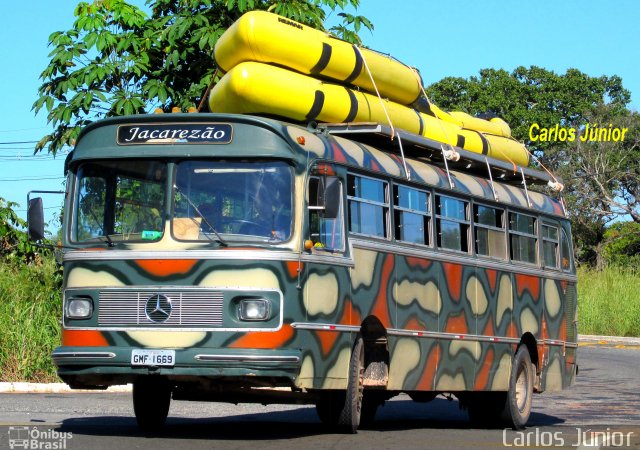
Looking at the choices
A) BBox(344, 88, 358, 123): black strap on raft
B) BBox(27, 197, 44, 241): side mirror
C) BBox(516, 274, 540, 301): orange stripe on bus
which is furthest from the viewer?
BBox(516, 274, 540, 301): orange stripe on bus

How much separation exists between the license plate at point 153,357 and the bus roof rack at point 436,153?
2822 mm

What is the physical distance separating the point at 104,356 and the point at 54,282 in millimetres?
11239

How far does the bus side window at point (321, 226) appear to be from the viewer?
460 inches

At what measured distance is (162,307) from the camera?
11.2m

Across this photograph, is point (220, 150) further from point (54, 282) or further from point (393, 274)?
point (54, 282)

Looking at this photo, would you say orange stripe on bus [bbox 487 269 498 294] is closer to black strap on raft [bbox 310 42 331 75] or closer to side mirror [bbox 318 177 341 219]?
black strap on raft [bbox 310 42 331 75]

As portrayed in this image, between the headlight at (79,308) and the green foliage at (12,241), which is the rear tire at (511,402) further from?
the green foliage at (12,241)

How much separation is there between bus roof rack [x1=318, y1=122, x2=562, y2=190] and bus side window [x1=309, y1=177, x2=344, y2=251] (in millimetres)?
970

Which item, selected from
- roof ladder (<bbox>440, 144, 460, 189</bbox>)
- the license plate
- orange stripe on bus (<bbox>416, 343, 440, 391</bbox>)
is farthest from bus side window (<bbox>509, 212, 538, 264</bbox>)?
the license plate

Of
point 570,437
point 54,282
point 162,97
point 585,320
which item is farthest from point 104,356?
point 585,320

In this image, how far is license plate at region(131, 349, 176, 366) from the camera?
11062 mm

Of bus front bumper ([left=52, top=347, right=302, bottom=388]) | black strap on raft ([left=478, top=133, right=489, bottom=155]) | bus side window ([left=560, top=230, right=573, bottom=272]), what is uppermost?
black strap on raft ([left=478, top=133, right=489, bottom=155])
